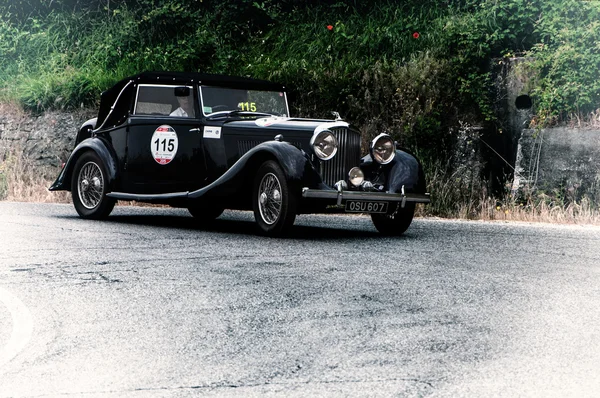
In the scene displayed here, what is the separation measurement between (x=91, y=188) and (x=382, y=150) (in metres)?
3.77

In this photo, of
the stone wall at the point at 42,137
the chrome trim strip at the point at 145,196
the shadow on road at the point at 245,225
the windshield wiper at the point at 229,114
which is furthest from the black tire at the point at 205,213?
the stone wall at the point at 42,137

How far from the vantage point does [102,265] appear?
7.42 m

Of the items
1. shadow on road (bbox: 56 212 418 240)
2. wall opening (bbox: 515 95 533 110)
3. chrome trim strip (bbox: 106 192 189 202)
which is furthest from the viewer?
wall opening (bbox: 515 95 533 110)

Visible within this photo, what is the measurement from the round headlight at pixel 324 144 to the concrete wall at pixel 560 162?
4.62m

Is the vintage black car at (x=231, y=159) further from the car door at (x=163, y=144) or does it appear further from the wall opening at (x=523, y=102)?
the wall opening at (x=523, y=102)

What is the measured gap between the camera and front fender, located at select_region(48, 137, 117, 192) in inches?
431

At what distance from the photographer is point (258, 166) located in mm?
9578

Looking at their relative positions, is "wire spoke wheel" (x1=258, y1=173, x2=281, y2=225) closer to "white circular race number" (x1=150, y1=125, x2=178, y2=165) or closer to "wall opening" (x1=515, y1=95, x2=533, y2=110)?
"white circular race number" (x1=150, y1=125, x2=178, y2=165)

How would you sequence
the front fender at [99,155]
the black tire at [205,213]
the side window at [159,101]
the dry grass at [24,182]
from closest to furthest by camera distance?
the side window at [159,101] → the front fender at [99,155] → the black tire at [205,213] → the dry grass at [24,182]

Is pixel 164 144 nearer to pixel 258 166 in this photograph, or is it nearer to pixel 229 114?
pixel 229 114

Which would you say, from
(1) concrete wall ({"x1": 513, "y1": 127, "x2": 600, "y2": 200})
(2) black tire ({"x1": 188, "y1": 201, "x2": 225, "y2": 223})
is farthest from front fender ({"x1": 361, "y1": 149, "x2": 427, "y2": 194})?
(1) concrete wall ({"x1": 513, "y1": 127, "x2": 600, "y2": 200})

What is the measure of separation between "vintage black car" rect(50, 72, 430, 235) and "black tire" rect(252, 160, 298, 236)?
10mm

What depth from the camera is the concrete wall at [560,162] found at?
12.7 metres

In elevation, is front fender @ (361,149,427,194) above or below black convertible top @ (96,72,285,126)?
below
